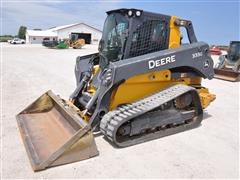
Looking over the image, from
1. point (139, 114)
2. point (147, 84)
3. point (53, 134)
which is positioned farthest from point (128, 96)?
point (53, 134)

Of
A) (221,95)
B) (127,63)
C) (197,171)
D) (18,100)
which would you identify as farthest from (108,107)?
(221,95)

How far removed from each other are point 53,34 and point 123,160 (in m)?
57.0

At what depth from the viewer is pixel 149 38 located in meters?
4.75

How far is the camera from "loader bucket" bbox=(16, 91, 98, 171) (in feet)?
11.0

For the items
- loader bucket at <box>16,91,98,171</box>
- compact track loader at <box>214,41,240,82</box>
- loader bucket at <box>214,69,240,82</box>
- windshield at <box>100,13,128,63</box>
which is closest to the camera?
loader bucket at <box>16,91,98,171</box>

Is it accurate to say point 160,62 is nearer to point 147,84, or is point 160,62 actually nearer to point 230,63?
point 147,84

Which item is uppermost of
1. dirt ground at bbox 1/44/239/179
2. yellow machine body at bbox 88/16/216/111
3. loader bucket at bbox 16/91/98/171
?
yellow machine body at bbox 88/16/216/111

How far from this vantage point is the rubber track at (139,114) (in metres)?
3.84

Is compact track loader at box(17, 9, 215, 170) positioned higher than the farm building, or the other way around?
the farm building

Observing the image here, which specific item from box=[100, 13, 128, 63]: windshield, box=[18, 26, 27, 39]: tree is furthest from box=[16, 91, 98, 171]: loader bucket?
box=[18, 26, 27, 39]: tree

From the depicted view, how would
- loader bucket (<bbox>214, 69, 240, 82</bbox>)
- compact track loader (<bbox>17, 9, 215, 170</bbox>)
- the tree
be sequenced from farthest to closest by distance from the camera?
the tree → loader bucket (<bbox>214, 69, 240, 82</bbox>) → compact track loader (<bbox>17, 9, 215, 170</bbox>)

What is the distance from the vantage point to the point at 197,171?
3383 mm

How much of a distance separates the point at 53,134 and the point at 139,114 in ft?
4.61

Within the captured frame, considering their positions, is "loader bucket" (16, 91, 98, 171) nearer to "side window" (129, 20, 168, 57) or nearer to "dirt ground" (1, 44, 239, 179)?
"dirt ground" (1, 44, 239, 179)
